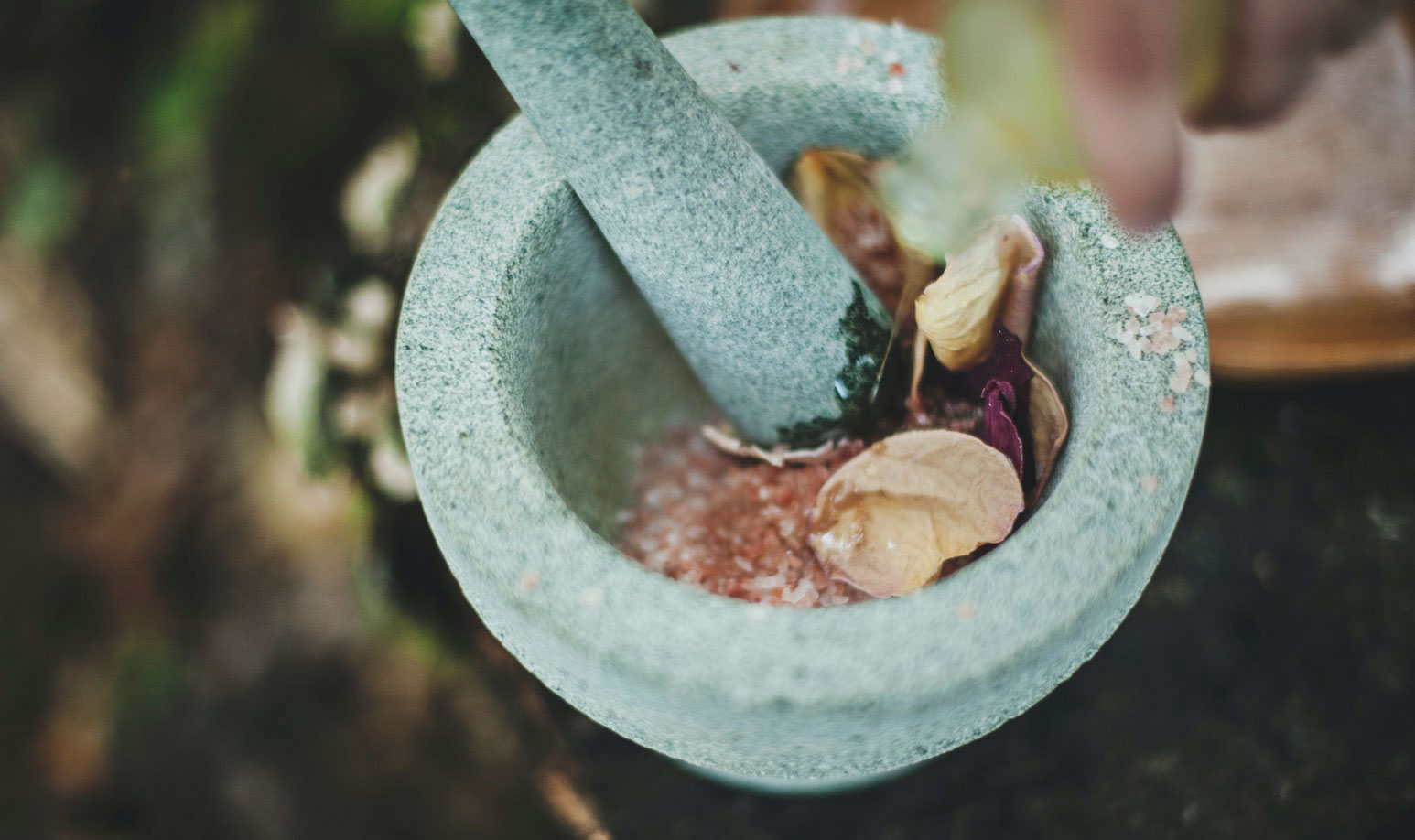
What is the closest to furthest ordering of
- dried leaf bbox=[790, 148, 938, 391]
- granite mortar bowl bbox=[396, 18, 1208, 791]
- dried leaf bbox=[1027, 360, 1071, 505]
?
granite mortar bowl bbox=[396, 18, 1208, 791] < dried leaf bbox=[1027, 360, 1071, 505] < dried leaf bbox=[790, 148, 938, 391]

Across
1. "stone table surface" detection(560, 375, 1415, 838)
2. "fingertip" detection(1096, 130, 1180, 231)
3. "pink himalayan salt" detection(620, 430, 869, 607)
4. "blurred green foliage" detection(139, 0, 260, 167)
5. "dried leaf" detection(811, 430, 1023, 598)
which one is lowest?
"stone table surface" detection(560, 375, 1415, 838)

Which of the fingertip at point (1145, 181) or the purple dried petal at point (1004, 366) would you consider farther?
the purple dried petal at point (1004, 366)

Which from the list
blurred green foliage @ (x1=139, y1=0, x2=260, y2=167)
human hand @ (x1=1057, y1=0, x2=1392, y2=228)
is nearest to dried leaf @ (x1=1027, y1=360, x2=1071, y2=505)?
human hand @ (x1=1057, y1=0, x2=1392, y2=228)

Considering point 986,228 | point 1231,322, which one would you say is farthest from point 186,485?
point 1231,322

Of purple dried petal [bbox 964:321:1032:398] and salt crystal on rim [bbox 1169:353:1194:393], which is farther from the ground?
salt crystal on rim [bbox 1169:353:1194:393]

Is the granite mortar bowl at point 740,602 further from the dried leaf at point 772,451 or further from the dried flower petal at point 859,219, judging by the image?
the dried leaf at point 772,451

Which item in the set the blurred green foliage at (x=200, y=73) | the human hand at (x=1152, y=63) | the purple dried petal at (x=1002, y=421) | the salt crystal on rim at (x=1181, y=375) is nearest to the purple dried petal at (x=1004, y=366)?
the purple dried petal at (x=1002, y=421)

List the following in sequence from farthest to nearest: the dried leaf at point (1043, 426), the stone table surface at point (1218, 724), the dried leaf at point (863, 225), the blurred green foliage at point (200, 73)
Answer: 1. the blurred green foliage at point (200, 73)
2. the stone table surface at point (1218, 724)
3. the dried leaf at point (863, 225)
4. the dried leaf at point (1043, 426)

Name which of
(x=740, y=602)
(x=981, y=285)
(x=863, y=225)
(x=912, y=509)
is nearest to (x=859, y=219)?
(x=863, y=225)

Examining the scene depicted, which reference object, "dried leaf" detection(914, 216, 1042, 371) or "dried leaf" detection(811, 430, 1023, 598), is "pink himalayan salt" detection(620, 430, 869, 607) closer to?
"dried leaf" detection(811, 430, 1023, 598)
